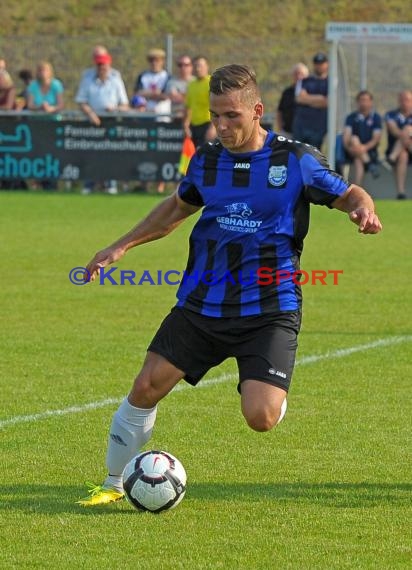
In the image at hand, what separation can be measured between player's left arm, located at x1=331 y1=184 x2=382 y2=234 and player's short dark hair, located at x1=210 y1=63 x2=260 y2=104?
57cm

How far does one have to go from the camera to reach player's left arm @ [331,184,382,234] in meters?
5.15

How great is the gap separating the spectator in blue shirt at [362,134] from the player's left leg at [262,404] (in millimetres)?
16839

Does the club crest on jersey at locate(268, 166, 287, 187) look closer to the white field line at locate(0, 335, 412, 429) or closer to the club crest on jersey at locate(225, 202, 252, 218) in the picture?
the club crest on jersey at locate(225, 202, 252, 218)

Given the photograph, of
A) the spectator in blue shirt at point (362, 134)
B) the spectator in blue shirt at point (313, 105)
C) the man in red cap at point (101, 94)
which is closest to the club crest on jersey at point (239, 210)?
the spectator in blue shirt at point (362, 134)

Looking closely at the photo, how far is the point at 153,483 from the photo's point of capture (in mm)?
5371

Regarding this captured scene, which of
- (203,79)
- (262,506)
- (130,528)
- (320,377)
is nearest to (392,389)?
(320,377)

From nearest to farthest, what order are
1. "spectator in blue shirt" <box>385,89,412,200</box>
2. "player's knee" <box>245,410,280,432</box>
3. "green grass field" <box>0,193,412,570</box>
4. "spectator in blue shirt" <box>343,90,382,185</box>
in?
"green grass field" <box>0,193,412,570</box> → "player's knee" <box>245,410,280,432</box> → "spectator in blue shirt" <box>343,90,382,185</box> → "spectator in blue shirt" <box>385,89,412,200</box>

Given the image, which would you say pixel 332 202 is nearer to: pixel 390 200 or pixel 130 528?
pixel 130 528

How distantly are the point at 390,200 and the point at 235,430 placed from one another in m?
15.7

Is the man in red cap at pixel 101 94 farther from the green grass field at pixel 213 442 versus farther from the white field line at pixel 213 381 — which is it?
the white field line at pixel 213 381

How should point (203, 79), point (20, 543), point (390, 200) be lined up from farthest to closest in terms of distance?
point (390, 200), point (203, 79), point (20, 543)

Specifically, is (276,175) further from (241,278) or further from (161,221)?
(161,221)

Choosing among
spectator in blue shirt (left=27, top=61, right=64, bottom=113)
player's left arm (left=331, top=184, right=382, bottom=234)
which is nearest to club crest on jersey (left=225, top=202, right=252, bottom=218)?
player's left arm (left=331, top=184, right=382, bottom=234)

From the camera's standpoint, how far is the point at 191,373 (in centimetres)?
552
